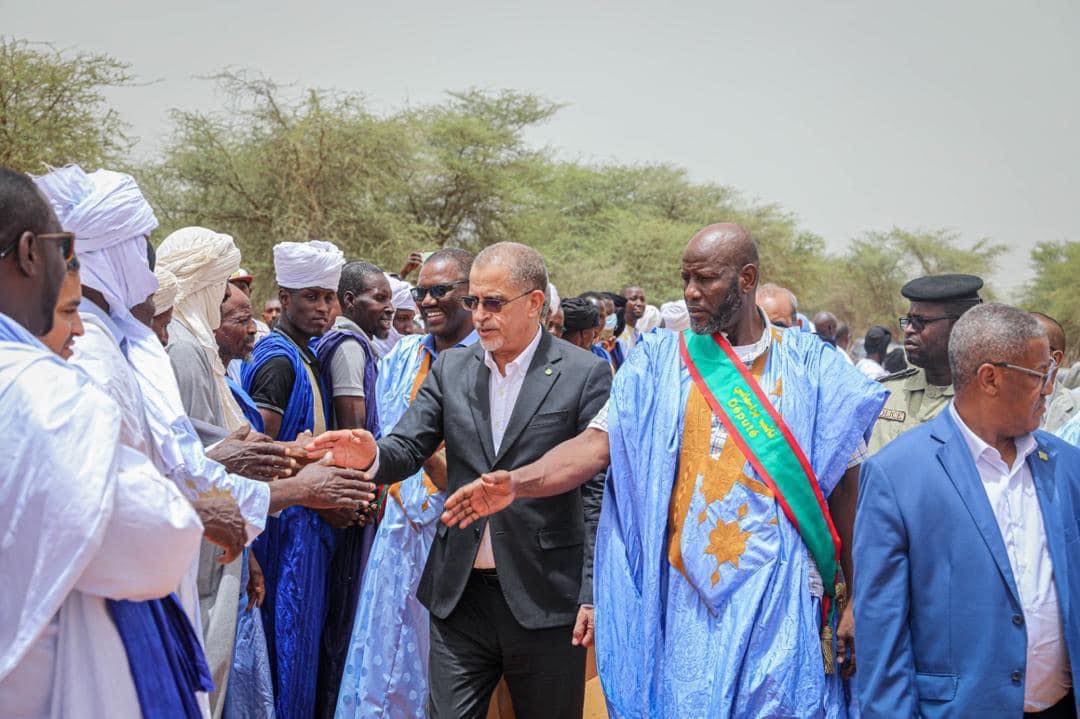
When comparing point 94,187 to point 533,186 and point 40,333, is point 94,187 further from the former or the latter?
point 533,186

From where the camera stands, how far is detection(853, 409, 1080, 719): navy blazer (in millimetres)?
3088

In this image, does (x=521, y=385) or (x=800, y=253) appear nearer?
(x=521, y=385)

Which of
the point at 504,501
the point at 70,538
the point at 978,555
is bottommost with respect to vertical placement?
the point at 504,501

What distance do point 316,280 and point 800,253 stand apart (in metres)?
36.7

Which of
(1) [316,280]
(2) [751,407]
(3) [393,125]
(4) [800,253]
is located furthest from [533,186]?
(2) [751,407]

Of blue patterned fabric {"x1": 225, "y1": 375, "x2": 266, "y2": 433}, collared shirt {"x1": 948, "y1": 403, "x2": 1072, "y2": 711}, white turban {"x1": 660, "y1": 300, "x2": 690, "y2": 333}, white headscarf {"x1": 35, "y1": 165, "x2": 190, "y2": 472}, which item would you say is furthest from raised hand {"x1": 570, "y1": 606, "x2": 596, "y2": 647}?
white turban {"x1": 660, "y1": 300, "x2": 690, "y2": 333}

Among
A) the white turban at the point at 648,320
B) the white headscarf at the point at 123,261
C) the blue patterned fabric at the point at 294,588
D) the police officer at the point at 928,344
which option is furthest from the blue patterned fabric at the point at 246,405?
the white turban at the point at 648,320

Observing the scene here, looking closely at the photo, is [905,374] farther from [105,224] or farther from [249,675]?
[105,224]

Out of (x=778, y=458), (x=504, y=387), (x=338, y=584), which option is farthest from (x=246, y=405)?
(x=778, y=458)

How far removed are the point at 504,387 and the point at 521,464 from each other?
378 mm

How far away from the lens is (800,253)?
134ft

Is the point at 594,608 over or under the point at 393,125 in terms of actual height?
over

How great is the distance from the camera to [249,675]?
514 centimetres

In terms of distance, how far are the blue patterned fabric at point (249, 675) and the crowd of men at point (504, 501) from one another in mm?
14
